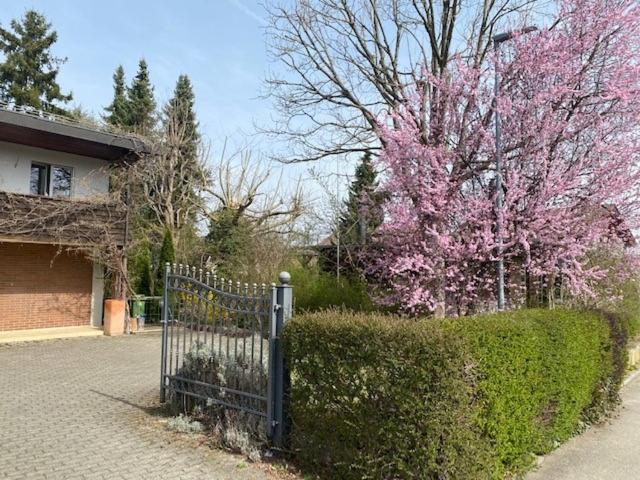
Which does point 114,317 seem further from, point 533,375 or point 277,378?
point 533,375

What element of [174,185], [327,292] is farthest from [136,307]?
[174,185]

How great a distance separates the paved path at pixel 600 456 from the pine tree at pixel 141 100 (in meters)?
29.5

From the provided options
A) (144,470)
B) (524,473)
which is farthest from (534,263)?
(144,470)

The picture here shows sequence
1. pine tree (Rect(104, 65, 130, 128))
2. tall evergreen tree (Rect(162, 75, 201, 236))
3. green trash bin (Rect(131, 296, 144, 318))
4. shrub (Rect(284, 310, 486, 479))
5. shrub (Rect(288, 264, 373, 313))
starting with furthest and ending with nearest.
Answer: pine tree (Rect(104, 65, 130, 128)), tall evergreen tree (Rect(162, 75, 201, 236)), green trash bin (Rect(131, 296, 144, 318)), shrub (Rect(288, 264, 373, 313)), shrub (Rect(284, 310, 486, 479))

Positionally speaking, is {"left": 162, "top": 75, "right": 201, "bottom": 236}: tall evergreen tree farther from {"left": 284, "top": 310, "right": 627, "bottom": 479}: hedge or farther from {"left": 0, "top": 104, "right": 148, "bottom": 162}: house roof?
{"left": 284, "top": 310, "right": 627, "bottom": 479}: hedge

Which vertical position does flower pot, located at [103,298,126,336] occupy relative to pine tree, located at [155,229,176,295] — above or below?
below

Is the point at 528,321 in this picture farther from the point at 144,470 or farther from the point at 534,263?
the point at 144,470

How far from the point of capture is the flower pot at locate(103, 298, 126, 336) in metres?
15.2

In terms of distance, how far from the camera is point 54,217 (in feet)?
47.2

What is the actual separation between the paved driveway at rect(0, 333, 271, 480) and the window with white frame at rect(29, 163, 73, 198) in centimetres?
673

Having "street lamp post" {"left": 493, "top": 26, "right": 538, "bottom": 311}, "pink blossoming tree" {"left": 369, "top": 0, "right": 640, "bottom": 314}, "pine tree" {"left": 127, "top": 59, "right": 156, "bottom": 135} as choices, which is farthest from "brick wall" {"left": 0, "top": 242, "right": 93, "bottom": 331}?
"pine tree" {"left": 127, "top": 59, "right": 156, "bottom": 135}

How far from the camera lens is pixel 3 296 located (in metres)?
14.7

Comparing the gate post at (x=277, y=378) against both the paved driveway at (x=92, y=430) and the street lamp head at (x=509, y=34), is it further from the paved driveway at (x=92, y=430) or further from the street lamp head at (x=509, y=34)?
the street lamp head at (x=509, y=34)

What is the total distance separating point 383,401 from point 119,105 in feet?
107
